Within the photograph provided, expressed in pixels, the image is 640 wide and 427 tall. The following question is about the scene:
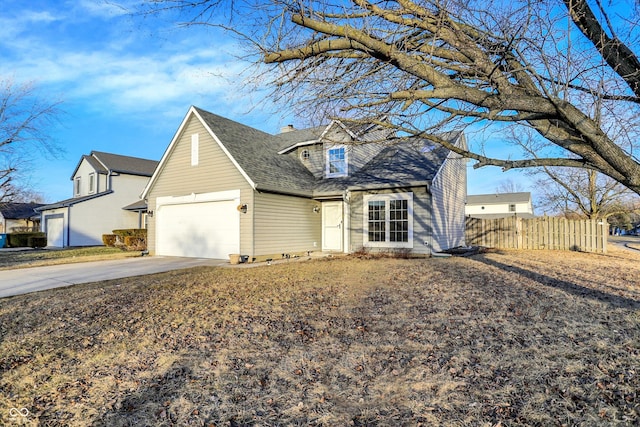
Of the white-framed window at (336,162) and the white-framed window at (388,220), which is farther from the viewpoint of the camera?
the white-framed window at (336,162)

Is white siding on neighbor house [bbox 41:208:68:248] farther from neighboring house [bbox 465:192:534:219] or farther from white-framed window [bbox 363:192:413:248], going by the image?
neighboring house [bbox 465:192:534:219]

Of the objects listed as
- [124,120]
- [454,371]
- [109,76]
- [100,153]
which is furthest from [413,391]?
[100,153]

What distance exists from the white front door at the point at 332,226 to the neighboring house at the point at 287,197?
0.05 m

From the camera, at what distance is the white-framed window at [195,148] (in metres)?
14.1

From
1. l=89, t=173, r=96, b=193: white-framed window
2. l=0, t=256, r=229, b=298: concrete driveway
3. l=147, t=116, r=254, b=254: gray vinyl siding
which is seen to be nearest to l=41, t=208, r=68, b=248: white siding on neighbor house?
l=89, t=173, r=96, b=193: white-framed window

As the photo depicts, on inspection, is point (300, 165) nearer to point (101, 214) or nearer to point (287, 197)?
point (287, 197)

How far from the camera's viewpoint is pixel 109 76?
997 centimetres

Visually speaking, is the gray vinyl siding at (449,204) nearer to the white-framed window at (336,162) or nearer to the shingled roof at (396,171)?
the shingled roof at (396,171)

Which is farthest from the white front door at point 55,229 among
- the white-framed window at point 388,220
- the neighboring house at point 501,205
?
the neighboring house at point 501,205

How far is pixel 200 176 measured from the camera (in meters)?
14.0

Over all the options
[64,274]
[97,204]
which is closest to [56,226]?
[97,204]

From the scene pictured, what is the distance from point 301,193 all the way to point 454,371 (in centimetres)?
1117

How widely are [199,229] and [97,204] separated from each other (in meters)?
14.3

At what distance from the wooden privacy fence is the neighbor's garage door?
13.7 metres
